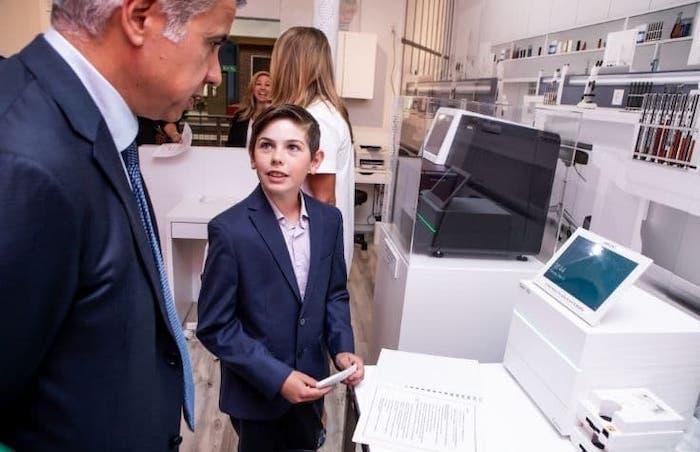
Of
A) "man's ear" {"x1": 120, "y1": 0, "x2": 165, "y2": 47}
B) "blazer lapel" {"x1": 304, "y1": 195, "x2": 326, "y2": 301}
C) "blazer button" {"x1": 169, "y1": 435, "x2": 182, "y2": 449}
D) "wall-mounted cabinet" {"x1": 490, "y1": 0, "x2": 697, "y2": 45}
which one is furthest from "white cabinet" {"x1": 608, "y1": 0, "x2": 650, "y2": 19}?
"blazer button" {"x1": 169, "y1": 435, "x2": 182, "y2": 449}

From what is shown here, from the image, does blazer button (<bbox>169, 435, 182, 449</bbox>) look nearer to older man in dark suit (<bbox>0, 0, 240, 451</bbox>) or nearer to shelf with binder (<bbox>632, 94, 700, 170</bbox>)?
older man in dark suit (<bbox>0, 0, 240, 451</bbox>)

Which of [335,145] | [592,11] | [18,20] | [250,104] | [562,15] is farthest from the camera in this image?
[18,20]

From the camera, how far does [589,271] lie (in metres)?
1.05

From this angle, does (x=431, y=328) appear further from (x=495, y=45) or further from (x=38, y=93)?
(x=495, y=45)

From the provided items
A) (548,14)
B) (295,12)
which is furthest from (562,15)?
(295,12)

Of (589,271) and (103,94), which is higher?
(103,94)

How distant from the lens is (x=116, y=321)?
24.0 inches

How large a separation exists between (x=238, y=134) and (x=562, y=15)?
200cm

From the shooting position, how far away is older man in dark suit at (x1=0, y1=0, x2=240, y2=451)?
49 cm

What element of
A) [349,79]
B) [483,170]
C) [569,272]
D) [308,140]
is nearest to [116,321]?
[308,140]

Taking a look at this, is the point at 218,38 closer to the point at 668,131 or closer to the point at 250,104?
the point at 668,131

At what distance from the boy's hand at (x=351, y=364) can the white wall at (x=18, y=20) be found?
4389 millimetres

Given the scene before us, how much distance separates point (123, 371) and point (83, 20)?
1.51 feet

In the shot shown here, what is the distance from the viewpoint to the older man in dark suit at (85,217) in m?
0.49
